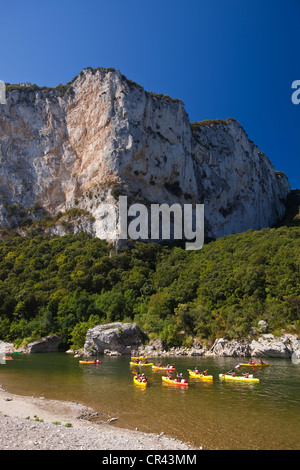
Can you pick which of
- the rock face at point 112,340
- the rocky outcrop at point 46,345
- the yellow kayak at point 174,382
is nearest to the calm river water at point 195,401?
the yellow kayak at point 174,382

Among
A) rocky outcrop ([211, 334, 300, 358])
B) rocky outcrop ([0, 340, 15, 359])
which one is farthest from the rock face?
rocky outcrop ([0, 340, 15, 359])

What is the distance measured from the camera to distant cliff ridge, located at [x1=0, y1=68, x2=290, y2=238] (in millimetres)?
68688

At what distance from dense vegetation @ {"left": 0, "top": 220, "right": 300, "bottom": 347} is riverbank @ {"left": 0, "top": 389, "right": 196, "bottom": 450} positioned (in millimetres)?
25391

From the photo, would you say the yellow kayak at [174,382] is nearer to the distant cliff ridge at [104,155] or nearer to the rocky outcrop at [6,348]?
the rocky outcrop at [6,348]

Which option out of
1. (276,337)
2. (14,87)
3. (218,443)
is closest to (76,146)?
(14,87)

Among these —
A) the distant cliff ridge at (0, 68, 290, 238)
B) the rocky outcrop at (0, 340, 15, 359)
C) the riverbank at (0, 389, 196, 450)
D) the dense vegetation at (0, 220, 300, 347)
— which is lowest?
the rocky outcrop at (0, 340, 15, 359)

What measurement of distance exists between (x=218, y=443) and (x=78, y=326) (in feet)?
117

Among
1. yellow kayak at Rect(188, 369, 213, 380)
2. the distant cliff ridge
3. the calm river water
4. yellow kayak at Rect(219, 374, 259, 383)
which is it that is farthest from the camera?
the distant cliff ridge

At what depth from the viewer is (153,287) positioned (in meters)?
50.1

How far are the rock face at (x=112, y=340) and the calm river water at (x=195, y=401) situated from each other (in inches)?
445

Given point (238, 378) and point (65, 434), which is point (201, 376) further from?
point (65, 434)

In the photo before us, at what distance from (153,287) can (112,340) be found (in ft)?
45.7

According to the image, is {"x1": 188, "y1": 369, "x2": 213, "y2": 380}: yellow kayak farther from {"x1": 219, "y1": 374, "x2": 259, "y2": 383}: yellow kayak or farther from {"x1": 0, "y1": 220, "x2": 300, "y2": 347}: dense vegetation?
{"x1": 0, "y1": 220, "x2": 300, "y2": 347}: dense vegetation

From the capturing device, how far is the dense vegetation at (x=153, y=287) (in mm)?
37188
